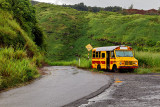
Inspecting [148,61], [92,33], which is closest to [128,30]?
[92,33]

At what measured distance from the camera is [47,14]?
88.9 m

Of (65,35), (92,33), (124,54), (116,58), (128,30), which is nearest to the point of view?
(116,58)

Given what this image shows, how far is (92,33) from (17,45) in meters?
52.9

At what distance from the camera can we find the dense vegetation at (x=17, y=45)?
10961mm

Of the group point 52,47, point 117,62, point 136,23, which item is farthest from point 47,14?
point 117,62

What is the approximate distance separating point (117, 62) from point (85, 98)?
11.2 m

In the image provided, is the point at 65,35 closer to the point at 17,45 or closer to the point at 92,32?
the point at 92,32

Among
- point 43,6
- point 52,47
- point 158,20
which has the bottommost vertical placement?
point 52,47

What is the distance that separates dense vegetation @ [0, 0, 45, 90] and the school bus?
6.70 meters

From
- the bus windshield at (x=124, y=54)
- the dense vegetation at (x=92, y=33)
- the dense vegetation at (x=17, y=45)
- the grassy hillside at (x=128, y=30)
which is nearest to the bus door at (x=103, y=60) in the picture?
the bus windshield at (x=124, y=54)

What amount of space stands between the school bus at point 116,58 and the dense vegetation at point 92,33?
29145 millimetres

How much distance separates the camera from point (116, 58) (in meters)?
18.3

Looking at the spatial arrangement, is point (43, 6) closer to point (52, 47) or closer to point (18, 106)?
point (52, 47)

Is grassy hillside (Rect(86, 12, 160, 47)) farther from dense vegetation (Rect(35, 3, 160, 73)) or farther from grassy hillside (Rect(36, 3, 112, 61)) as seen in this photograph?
grassy hillside (Rect(36, 3, 112, 61))
